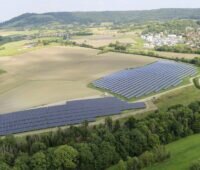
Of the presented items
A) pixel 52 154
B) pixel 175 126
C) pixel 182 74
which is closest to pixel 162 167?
pixel 175 126

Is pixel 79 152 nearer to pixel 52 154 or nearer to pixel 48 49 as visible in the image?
pixel 52 154

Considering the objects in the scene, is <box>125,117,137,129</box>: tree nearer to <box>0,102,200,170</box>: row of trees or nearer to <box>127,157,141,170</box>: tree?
<box>0,102,200,170</box>: row of trees

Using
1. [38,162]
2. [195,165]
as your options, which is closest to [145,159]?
[195,165]

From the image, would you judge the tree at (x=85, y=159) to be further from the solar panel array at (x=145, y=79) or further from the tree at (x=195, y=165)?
the solar panel array at (x=145, y=79)

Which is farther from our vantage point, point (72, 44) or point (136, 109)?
point (72, 44)

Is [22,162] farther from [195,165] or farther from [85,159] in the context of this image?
[195,165]

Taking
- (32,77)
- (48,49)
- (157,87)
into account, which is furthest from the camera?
(48,49)
